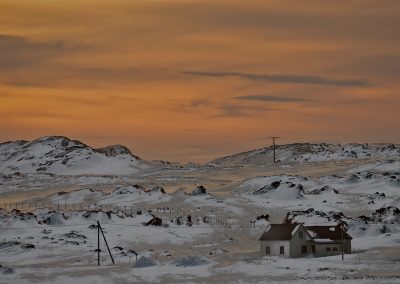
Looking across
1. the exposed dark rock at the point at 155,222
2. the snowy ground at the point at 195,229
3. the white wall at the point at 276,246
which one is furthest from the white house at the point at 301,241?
the exposed dark rock at the point at 155,222

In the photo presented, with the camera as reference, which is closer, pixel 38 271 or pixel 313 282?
pixel 313 282

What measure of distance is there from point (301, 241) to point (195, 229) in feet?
86.0

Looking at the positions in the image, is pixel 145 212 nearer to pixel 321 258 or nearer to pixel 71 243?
pixel 71 243

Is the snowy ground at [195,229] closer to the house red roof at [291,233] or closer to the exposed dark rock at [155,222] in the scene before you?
the exposed dark rock at [155,222]

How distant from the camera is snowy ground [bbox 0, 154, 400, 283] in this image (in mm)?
74375

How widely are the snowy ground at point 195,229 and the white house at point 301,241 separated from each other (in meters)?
1.71

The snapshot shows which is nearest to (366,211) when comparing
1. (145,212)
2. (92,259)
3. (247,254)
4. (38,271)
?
(145,212)

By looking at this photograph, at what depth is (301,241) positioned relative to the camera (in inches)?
3583

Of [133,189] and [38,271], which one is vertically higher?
[133,189]

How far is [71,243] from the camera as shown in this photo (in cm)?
10125

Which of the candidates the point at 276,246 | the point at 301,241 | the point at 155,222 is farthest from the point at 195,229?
the point at 301,241

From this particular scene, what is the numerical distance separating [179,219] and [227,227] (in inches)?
267

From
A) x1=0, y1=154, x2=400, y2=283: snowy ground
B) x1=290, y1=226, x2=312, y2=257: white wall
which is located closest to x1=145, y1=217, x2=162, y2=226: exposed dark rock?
x1=0, y1=154, x2=400, y2=283: snowy ground

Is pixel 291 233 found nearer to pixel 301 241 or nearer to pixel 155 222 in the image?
pixel 301 241
